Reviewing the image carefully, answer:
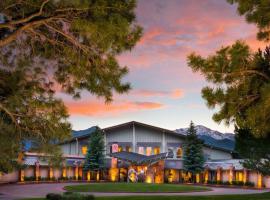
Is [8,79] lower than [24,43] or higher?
lower

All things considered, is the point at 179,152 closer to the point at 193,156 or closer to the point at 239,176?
the point at 193,156

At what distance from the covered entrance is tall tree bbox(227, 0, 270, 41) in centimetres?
4631

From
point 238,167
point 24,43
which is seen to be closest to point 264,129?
point 24,43

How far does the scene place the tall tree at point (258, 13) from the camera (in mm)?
18047

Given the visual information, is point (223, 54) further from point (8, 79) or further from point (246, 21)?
point (8, 79)

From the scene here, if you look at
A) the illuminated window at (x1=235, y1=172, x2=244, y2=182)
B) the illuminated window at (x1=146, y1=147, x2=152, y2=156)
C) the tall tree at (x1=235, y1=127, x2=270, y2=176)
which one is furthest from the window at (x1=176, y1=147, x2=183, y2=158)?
the tall tree at (x1=235, y1=127, x2=270, y2=176)

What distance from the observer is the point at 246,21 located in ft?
→ 63.7

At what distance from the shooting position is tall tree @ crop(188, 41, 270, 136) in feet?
58.5

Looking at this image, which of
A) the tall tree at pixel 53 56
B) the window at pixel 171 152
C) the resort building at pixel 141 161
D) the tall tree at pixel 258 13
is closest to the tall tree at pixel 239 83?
the tall tree at pixel 258 13


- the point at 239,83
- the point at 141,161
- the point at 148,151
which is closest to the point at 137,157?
the point at 141,161

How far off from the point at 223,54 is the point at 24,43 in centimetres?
783

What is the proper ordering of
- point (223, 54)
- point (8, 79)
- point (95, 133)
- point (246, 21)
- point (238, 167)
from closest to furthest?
point (8, 79)
point (223, 54)
point (246, 21)
point (238, 167)
point (95, 133)

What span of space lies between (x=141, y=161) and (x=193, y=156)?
7.26 metres

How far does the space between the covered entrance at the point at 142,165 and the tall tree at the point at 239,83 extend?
45600mm
